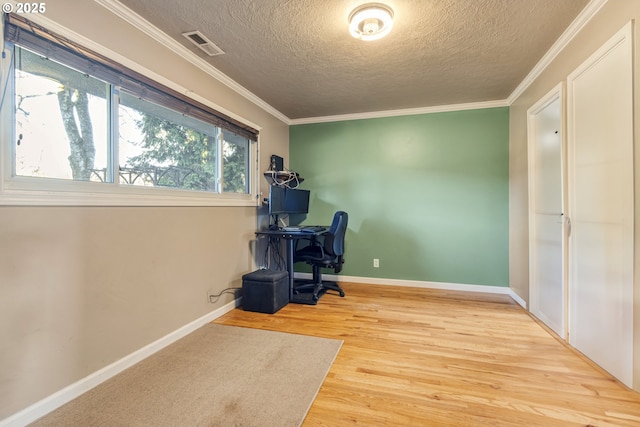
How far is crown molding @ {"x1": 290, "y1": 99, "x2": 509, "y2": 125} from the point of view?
11.1ft

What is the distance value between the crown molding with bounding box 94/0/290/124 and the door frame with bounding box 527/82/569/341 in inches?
116

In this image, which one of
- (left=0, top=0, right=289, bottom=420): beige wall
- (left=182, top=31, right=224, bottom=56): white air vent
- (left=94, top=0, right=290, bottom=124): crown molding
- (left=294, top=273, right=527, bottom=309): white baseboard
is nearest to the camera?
(left=0, top=0, right=289, bottom=420): beige wall

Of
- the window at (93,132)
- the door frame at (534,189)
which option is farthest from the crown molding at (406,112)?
the window at (93,132)

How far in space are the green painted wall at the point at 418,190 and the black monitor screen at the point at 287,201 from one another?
27 centimetres

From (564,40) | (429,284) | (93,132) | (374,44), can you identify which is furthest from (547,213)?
(93,132)

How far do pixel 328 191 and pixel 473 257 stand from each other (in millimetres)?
2149

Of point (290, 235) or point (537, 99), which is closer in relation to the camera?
point (537, 99)

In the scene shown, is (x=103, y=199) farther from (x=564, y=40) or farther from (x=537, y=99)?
(x=537, y=99)

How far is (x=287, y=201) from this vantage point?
3480 mm

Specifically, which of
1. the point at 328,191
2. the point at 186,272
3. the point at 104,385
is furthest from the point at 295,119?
the point at 104,385

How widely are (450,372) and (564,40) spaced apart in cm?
263

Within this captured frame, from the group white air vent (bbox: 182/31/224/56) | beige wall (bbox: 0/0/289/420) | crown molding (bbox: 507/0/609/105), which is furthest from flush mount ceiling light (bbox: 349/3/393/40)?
beige wall (bbox: 0/0/289/420)

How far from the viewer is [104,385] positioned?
64.3 inches

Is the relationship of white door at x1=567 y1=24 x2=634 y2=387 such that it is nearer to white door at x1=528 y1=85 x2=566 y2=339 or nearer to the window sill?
white door at x1=528 y1=85 x2=566 y2=339
